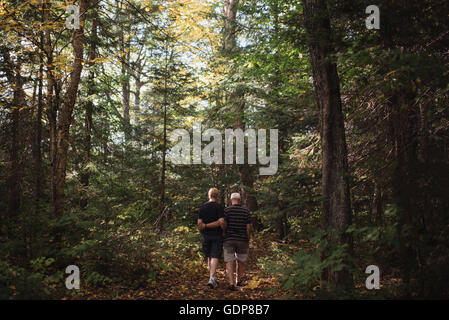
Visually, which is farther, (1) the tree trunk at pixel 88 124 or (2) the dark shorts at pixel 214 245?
(1) the tree trunk at pixel 88 124

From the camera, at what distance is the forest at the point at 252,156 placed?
175 inches

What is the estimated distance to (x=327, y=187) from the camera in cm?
544

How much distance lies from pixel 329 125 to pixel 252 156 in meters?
6.66

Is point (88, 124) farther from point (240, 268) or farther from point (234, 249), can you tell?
point (240, 268)

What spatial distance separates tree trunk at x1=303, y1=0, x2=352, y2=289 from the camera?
5.20 metres

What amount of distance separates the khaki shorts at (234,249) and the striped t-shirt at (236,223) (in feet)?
0.30

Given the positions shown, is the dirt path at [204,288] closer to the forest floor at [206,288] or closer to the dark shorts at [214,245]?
the forest floor at [206,288]

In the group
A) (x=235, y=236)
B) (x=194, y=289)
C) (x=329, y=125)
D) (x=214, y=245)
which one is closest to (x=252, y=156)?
(x=235, y=236)

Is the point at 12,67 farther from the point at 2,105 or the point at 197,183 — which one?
the point at 197,183

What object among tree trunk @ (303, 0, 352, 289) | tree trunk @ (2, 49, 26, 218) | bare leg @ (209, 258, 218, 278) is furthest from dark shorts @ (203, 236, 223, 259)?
tree trunk @ (2, 49, 26, 218)

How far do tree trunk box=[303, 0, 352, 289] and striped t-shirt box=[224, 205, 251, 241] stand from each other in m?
1.93

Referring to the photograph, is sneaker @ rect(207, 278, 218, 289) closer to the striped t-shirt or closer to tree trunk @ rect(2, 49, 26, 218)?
the striped t-shirt

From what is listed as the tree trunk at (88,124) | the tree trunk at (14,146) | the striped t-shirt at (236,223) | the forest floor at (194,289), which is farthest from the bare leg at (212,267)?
the tree trunk at (88,124)
